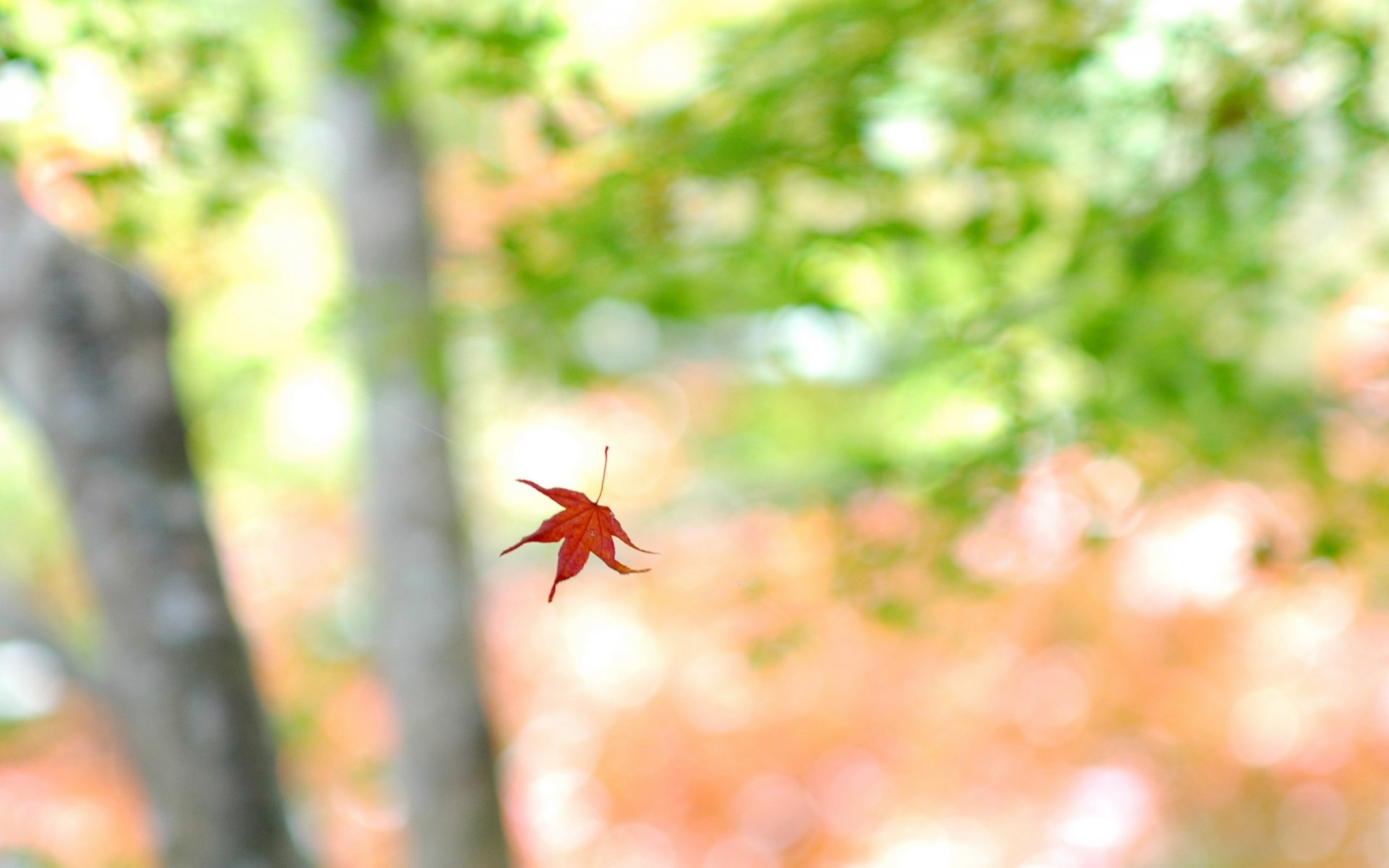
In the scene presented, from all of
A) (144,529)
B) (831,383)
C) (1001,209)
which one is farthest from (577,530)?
(831,383)

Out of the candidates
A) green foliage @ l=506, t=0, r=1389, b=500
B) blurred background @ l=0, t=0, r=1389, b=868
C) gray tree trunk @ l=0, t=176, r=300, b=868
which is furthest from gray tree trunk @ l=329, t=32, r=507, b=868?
gray tree trunk @ l=0, t=176, r=300, b=868

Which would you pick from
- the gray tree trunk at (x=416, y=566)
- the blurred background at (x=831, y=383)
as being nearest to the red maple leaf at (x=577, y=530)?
the blurred background at (x=831, y=383)

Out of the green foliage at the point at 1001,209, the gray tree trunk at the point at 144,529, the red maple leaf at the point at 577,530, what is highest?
the green foliage at the point at 1001,209

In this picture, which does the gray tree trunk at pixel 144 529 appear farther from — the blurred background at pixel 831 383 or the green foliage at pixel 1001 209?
the green foliage at pixel 1001 209

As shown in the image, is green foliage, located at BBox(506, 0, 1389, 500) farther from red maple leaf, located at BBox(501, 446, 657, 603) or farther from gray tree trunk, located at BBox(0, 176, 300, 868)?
red maple leaf, located at BBox(501, 446, 657, 603)

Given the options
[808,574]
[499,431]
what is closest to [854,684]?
[808,574]

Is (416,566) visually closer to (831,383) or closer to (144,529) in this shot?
(144,529)
